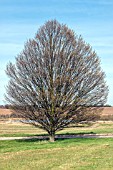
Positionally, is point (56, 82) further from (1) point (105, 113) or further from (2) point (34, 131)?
(1) point (105, 113)

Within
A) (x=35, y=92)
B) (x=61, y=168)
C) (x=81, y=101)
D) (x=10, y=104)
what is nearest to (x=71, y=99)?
(x=81, y=101)

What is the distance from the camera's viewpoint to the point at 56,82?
103ft

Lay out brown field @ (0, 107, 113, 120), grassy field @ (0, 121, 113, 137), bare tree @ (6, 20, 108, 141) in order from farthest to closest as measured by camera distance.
A: brown field @ (0, 107, 113, 120) < grassy field @ (0, 121, 113, 137) < bare tree @ (6, 20, 108, 141)

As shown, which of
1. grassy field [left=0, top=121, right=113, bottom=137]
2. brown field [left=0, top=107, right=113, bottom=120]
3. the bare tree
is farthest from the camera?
brown field [left=0, top=107, right=113, bottom=120]

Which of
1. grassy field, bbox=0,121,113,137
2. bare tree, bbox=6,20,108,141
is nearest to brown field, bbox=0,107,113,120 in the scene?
grassy field, bbox=0,121,113,137

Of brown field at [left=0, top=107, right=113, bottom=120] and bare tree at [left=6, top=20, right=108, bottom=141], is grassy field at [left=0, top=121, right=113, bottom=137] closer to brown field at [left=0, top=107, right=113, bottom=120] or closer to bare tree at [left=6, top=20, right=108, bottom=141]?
bare tree at [left=6, top=20, right=108, bottom=141]

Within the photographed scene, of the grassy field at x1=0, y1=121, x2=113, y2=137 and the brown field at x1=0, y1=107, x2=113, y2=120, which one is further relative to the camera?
the brown field at x1=0, y1=107, x2=113, y2=120

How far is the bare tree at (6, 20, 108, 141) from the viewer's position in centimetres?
3189

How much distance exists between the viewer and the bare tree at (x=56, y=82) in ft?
105

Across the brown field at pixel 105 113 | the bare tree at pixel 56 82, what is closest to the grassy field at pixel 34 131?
the bare tree at pixel 56 82

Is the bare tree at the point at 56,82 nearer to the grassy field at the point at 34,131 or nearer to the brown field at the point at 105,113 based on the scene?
the grassy field at the point at 34,131

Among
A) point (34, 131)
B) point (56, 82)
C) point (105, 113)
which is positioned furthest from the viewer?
point (105, 113)

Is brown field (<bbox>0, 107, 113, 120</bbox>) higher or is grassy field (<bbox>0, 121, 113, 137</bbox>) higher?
brown field (<bbox>0, 107, 113, 120</bbox>)

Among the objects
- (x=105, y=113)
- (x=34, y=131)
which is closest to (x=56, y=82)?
(x=34, y=131)
